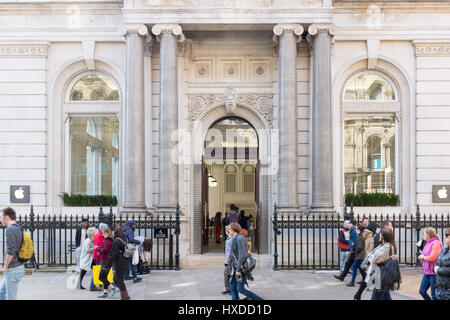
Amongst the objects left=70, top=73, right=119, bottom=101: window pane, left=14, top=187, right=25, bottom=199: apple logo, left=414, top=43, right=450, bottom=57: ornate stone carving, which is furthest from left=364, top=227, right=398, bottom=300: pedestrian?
left=14, top=187, right=25, bottom=199: apple logo

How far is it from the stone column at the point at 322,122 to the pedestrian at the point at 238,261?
7774mm

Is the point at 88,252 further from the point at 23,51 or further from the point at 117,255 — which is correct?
the point at 23,51

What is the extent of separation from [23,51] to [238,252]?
13072 millimetres

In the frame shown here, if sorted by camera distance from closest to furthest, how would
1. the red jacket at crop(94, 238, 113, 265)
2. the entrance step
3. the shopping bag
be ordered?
the red jacket at crop(94, 238, 113, 265) → the shopping bag → the entrance step

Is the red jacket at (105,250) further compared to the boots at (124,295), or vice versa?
the red jacket at (105,250)

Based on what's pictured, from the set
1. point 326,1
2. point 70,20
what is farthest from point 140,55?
point 326,1

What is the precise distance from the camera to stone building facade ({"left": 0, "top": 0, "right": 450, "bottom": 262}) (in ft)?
63.4

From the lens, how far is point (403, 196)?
21078 millimetres

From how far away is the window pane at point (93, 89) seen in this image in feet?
71.0

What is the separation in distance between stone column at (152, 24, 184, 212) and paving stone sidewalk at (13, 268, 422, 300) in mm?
2807

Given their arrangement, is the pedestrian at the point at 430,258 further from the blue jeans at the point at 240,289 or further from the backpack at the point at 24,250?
the backpack at the point at 24,250

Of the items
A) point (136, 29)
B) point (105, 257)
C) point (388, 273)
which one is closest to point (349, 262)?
point (388, 273)

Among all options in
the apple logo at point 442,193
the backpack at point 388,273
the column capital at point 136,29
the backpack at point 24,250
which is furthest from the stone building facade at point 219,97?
the backpack at point 388,273

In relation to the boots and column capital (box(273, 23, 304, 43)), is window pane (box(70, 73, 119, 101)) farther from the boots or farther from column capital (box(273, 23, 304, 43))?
the boots
